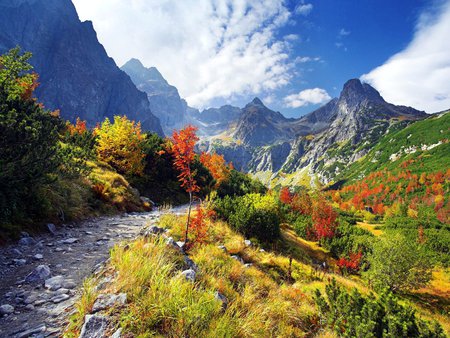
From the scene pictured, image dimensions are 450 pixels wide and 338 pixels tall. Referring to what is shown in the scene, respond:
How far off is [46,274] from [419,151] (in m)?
209

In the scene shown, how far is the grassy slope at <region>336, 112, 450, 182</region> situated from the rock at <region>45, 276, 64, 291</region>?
175 meters

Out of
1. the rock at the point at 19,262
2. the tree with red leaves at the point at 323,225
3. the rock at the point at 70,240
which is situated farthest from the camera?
the tree with red leaves at the point at 323,225

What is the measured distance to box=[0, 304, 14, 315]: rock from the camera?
4230mm

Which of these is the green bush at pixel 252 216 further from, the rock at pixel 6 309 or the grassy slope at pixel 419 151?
the grassy slope at pixel 419 151

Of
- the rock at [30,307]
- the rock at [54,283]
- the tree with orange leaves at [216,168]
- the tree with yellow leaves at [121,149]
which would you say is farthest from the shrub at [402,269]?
the tree with yellow leaves at [121,149]

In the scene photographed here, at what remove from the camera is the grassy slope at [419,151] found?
14188cm

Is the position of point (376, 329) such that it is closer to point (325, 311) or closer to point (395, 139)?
point (325, 311)

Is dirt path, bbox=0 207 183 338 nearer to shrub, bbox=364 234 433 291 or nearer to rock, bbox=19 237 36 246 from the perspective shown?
rock, bbox=19 237 36 246

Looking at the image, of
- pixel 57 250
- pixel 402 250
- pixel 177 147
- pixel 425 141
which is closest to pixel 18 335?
pixel 57 250

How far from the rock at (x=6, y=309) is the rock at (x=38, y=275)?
1022mm

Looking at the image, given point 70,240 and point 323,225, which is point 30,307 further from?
point 323,225

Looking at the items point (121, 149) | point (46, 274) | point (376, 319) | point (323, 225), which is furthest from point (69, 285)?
point (323, 225)

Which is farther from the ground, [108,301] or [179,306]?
[108,301]

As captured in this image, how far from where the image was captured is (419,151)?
16138 centimetres
